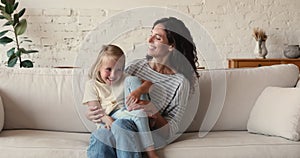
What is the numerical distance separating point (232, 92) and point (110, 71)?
0.74 m

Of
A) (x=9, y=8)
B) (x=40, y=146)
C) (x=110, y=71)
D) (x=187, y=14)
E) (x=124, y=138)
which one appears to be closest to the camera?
(x=124, y=138)

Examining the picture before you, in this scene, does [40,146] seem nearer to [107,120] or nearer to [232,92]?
[107,120]

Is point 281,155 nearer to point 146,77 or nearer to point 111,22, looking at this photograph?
point 146,77

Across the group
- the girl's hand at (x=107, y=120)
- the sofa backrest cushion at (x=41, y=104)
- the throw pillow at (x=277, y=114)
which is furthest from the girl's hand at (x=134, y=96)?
the throw pillow at (x=277, y=114)

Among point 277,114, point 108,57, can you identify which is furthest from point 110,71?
point 277,114

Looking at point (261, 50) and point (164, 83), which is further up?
point (164, 83)

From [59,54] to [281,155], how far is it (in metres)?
3.00

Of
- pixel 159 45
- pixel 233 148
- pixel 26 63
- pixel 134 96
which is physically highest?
pixel 159 45

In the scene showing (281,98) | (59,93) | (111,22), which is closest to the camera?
(281,98)

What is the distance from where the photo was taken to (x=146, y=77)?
2.22 metres

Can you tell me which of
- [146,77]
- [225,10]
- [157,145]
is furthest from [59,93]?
[225,10]

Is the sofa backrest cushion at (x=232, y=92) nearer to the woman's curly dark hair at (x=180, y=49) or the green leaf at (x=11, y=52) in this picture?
the woman's curly dark hair at (x=180, y=49)

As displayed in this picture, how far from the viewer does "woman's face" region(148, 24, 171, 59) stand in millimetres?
2221

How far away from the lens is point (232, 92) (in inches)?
96.2
